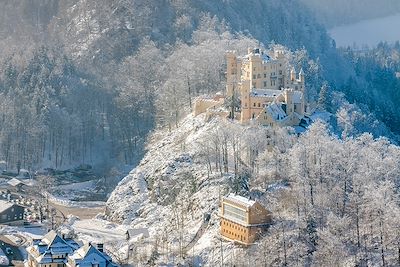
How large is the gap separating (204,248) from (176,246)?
3713 millimetres

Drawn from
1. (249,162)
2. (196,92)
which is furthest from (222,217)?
(196,92)

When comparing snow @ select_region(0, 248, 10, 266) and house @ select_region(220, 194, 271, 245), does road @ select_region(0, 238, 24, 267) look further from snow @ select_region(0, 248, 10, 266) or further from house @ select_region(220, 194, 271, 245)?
house @ select_region(220, 194, 271, 245)

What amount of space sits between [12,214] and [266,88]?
37662mm

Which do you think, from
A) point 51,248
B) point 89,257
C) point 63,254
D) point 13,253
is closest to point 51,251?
point 51,248

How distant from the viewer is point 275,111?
452ft

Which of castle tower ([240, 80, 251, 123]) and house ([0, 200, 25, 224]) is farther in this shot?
castle tower ([240, 80, 251, 123])

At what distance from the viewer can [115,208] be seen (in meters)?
142

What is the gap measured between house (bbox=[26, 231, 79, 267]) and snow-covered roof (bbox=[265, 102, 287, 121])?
30.4m

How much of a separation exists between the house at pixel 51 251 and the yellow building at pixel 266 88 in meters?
30.6

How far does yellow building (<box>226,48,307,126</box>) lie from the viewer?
455ft

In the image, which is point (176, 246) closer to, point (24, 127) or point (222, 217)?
point (222, 217)

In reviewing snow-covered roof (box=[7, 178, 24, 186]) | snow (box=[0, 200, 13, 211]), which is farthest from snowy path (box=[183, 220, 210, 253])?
snow-covered roof (box=[7, 178, 24, 186])

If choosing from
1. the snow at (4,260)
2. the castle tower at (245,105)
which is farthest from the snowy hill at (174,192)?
the snow at (4,260)

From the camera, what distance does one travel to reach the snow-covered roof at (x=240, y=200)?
11975cm
